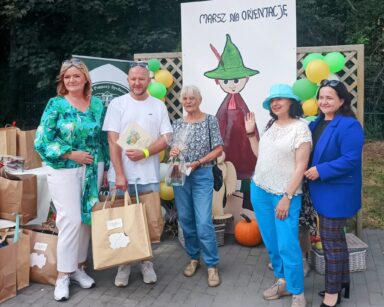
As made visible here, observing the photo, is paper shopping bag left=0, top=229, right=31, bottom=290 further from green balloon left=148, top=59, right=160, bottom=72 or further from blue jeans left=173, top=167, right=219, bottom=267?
green balloon left=148, top=59, right=160, bottom=72

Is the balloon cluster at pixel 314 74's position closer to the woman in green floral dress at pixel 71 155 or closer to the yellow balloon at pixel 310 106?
the yellow balloon at pixel 310 106

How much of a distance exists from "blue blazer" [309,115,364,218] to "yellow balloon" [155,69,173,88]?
95.3 inches

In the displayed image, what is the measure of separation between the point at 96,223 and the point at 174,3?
714 centimetres

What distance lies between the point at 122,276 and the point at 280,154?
172cm

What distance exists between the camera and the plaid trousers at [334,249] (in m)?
3.10

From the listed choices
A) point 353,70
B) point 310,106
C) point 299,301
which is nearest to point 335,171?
point 299,301

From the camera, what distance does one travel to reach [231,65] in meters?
4.80

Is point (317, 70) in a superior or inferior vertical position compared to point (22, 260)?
superior

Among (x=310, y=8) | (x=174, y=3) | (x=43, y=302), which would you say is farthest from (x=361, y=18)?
(x=43, y=302)

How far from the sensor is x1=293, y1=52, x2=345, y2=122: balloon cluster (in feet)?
13.8

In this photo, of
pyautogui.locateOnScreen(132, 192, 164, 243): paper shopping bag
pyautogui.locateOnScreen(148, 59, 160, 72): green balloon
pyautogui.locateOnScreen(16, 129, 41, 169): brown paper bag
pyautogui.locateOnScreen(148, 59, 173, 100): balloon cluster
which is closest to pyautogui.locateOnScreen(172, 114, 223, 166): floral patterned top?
pyautogui.locateOnScreen(132, 192, 164, 243): paper shopping bag

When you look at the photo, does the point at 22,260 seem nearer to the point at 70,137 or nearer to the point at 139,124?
the point at 70,137

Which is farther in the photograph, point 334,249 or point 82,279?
point 82,279

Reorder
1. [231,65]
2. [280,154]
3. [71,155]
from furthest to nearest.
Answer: [231,65], [71,155], [280,154]
